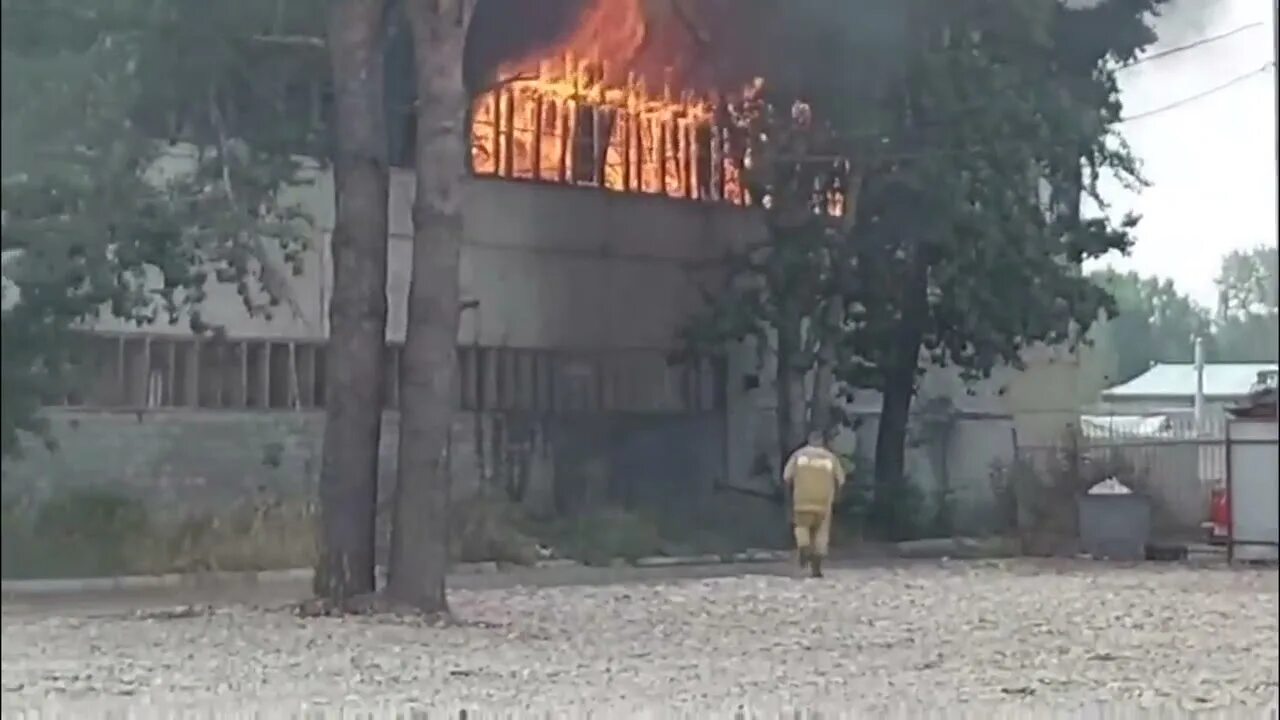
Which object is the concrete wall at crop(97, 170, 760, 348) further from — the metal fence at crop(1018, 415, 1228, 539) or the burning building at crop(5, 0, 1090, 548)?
the metal fence at crop(1018, 415, 1228, 539)

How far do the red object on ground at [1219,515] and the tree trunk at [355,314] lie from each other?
1985mm

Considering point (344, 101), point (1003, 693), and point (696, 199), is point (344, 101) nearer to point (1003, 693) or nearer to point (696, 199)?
point (696, 199)

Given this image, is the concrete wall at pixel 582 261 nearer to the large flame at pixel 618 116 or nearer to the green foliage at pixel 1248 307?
the large flame at pixel 618 116

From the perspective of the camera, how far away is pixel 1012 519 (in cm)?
501

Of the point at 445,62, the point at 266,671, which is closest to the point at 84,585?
the point at 266,671

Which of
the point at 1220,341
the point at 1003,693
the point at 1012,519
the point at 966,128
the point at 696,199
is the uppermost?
the point at 966,128

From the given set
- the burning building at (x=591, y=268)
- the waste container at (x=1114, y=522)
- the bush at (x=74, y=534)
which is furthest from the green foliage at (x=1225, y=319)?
the bush at (x=74, y=534)

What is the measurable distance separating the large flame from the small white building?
1364 millimetres

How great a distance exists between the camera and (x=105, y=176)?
6.58 feet

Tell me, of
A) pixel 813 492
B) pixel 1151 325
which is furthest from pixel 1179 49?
pixel 813 492

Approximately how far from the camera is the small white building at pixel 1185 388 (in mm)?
2732

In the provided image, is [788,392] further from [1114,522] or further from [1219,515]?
[1219,515]

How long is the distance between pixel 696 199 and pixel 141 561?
8.31ft

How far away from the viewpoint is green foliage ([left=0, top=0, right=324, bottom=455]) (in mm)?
1853
